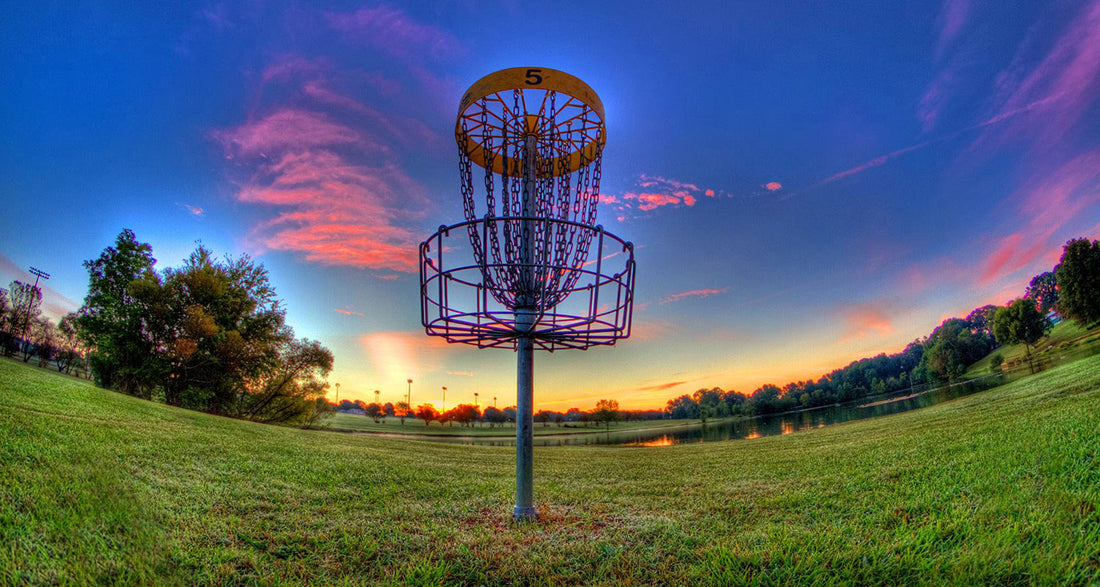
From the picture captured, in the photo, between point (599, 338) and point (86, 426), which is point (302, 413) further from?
point (599, 338)

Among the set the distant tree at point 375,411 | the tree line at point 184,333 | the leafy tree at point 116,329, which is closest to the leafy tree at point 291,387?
the tree line at point 184,333

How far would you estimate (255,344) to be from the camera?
1103 inches

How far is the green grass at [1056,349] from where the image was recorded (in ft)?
117

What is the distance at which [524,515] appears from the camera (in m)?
3.35

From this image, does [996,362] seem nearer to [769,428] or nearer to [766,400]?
[766,400]

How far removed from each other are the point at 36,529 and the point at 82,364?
213ft

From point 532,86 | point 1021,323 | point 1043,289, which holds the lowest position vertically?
point 532,86

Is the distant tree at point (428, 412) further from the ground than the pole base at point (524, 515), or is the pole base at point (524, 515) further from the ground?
the pole base at point (524, 515)

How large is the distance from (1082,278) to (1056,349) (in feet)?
68.4

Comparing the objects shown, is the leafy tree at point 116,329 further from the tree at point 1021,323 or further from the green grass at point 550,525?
the tree at point 1021,323

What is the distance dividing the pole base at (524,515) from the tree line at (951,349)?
4733 centimetres

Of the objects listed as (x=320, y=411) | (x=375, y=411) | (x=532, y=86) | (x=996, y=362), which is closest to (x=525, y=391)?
(x=532, y=86)

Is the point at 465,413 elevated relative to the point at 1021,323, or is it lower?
lower

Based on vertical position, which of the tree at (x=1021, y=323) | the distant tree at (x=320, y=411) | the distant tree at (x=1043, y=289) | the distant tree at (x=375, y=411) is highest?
the distant tree at (x=1043, y=289)
